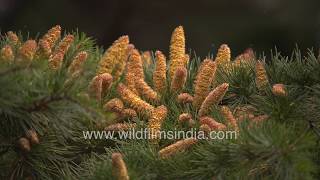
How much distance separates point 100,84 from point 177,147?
17 cm

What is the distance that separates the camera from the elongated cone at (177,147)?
1.03m

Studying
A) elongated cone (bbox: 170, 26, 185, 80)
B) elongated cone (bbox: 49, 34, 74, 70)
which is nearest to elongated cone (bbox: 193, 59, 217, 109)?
elongated cone (bbox: 170, 26, 185, 80)

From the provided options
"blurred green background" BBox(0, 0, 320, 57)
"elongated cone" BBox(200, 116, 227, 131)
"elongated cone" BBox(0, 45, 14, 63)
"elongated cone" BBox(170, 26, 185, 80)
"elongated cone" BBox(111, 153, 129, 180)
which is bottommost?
"elongated cone" BBox(111, 153, 129, 180)

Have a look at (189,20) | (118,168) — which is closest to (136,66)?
(118,168)

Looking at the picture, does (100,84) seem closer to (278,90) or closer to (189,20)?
(278,90)

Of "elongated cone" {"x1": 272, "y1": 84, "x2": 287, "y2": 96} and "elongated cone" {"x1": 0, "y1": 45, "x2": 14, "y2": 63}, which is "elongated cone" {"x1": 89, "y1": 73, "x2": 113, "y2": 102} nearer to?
"elongated cone" {"x1": 0, "y1": 45, "x2": 14, "y2": 63}

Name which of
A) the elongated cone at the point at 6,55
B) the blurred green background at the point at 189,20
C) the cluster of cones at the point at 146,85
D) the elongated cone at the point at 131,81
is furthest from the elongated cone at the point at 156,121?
the blurred green background at the point at 189,20

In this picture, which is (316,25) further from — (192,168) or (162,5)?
(192,168)

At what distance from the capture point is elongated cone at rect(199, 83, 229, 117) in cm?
111

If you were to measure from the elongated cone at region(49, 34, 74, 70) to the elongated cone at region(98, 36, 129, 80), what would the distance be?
0.07m

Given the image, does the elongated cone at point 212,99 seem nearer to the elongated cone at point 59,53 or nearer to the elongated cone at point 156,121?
the elongated cone at point 156,121

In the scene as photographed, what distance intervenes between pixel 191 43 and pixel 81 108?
394 centimetres

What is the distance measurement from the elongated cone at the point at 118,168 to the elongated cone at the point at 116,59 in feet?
1.08

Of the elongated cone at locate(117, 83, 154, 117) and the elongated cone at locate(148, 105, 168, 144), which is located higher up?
the elongated cone at locate(117, 83, 154, 117)
